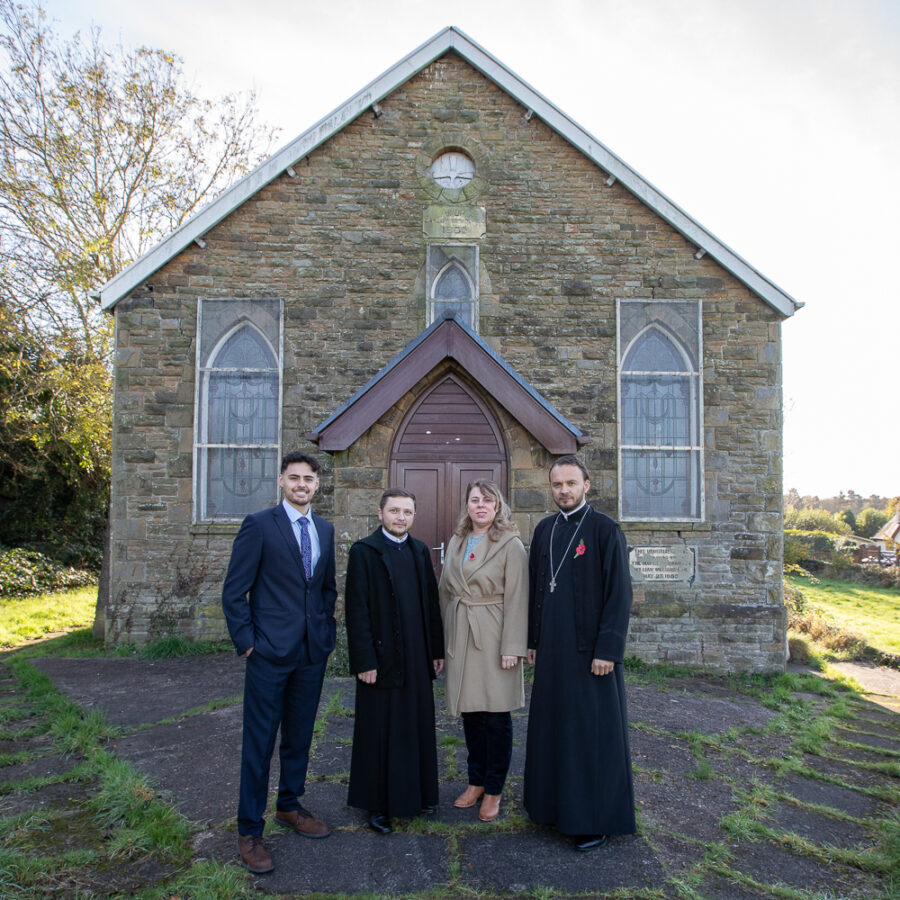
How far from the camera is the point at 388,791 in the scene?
4.00m

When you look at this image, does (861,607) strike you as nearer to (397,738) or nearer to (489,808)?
(489,808)

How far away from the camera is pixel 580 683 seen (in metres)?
3.94

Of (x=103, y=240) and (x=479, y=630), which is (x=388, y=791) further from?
(x=103, y=240)

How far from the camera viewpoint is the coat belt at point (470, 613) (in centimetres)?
416

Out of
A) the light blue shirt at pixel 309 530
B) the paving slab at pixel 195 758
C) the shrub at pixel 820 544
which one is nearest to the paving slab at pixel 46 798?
the paving slab at pixel 195 758

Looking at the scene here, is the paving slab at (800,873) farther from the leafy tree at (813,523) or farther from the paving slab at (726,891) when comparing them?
the leafy tree at (813,523)

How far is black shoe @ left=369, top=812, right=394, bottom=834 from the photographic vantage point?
13.2ft

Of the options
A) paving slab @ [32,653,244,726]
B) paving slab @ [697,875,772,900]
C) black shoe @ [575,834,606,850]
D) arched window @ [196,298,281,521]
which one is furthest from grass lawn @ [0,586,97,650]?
paving slab @ [697,875,772,900]

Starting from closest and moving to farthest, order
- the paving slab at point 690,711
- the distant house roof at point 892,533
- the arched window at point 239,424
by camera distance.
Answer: the paving slab at point 690,711, the arched window at point 239,424, the distant house roof at point 892,533

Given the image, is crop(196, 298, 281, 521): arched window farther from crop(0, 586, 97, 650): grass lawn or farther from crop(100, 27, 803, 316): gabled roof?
crop(0, 586, 97, 650): grass lawn

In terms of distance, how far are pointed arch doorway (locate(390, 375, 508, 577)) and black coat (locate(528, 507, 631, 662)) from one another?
3864 mm

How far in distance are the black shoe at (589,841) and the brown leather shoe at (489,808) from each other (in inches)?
19.6

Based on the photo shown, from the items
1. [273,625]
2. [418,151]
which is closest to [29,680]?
[273,625]

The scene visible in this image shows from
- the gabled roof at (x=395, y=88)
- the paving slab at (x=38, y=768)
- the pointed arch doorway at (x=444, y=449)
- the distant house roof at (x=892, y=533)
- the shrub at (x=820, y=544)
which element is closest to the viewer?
the paving slab at (x=38, y=768)
